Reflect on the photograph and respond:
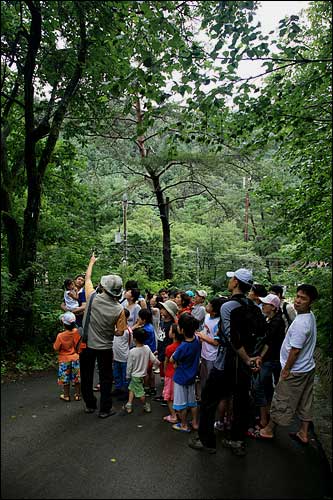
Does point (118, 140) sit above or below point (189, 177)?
above

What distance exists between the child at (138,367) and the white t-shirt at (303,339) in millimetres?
2029

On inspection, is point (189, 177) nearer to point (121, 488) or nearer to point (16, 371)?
point (16, 371)

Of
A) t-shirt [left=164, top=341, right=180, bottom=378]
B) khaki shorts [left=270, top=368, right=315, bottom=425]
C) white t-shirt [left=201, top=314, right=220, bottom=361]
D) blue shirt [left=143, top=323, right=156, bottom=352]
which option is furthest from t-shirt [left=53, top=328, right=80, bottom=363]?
khaki shorts [left=270, top=368, right=315, bottom=425]

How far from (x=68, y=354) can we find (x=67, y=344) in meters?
0.15

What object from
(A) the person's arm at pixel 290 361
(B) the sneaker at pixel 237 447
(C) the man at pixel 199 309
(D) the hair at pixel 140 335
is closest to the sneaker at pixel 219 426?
(B) the sneaker at pixel 237 447

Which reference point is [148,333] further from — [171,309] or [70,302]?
[70,302]

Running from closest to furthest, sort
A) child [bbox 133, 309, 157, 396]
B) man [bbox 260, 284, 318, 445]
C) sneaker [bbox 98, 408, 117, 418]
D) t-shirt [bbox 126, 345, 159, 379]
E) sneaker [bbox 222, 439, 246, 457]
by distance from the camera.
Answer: sneaker [bbox 222, 439, 246, 457] → man [bbox 260, 284, 318, 445] → sneaker [bbox 98, 408, 117, 418] → t-shirt [bbox 126, 345, 159, 379] → child [bbox 133, 309, 157, 396]

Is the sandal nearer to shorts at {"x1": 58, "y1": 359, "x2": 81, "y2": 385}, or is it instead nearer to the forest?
shorts at {"x1": 58, "y1": 359, "x2": 81, "y2": 385}

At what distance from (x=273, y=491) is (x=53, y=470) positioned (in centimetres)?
162

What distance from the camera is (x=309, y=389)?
14.4 feet

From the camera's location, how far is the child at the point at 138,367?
5.28 metres

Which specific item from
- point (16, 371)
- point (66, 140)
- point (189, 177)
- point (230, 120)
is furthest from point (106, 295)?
point (189, 177)

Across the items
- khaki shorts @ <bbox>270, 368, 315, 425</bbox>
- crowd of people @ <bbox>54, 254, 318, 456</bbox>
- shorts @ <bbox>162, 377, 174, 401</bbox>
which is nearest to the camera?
crowd of people @ <bbox>54, 254, 318, 456</bbox>

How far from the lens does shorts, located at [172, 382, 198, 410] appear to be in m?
4.75
